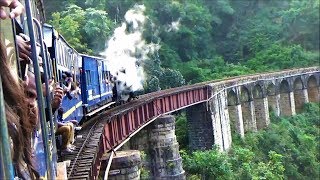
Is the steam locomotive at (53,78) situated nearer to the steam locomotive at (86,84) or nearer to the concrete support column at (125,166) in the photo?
the steam locomotive at (86,84)

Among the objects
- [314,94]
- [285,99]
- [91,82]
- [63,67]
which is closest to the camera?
[63,67]

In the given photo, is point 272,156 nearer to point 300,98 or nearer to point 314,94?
point 300,98

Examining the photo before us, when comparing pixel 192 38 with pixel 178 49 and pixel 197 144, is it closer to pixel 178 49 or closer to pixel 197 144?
Answer: pixel 178 49

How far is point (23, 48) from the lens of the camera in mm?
3031

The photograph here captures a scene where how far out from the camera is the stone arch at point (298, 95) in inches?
1656

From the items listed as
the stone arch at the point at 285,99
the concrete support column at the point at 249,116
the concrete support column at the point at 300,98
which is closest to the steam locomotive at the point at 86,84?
the concrete support column at the point at 249,116

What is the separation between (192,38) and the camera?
53.3 m

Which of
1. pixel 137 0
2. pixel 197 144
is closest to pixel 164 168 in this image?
pixel 197 144

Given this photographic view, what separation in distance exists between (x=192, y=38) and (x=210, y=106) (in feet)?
85.1

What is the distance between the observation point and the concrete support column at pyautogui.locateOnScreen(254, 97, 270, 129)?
35.9 meters

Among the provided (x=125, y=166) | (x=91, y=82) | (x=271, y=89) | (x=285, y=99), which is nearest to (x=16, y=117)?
(x=125, y=166)

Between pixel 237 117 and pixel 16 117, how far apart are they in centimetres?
3082

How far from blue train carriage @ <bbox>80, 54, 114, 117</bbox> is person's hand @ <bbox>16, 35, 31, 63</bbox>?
38.2ft

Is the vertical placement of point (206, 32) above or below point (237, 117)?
above
